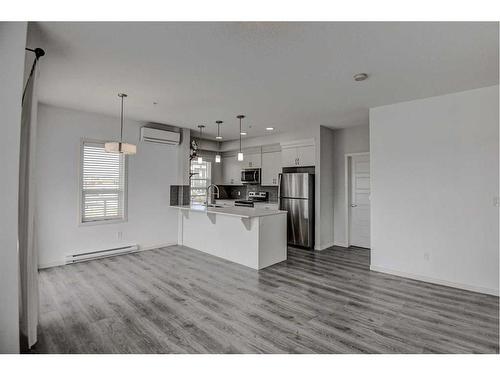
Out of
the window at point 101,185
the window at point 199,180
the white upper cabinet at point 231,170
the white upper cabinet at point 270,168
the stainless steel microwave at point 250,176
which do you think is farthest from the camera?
the white upper cabinet at point 231,170

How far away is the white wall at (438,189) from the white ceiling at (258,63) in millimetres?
313

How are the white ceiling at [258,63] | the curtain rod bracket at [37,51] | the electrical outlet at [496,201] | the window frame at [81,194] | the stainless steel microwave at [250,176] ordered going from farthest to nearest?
the stainless steel microwave at [250,176], the window frame at [81,194], the electrical outlet at [496,201], the curtain rod bracket at [37,51], the white ceiling at [258,63]

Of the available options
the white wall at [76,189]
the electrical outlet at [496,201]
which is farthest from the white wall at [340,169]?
the white wall at [76,189]

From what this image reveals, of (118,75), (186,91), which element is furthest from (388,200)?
(118,75)

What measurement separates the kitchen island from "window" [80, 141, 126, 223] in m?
1.21

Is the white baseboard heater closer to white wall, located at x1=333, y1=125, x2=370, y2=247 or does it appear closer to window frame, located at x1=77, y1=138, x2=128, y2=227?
window frame, located at x1=77, y1=138, x2=128, y2=227

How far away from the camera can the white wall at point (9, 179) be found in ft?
5.62

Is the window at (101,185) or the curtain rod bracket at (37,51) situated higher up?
the curtain rod bracket at (37,51)

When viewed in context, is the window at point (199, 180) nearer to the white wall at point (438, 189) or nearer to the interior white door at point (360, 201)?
the interior white door at point (360, 201)

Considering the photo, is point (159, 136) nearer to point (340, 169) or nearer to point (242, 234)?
point (242, 234)

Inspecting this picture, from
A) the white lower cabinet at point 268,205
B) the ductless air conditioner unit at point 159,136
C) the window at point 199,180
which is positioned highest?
the ductless air conditioner unit at point 159,136

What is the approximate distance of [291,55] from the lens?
8.33 feet
